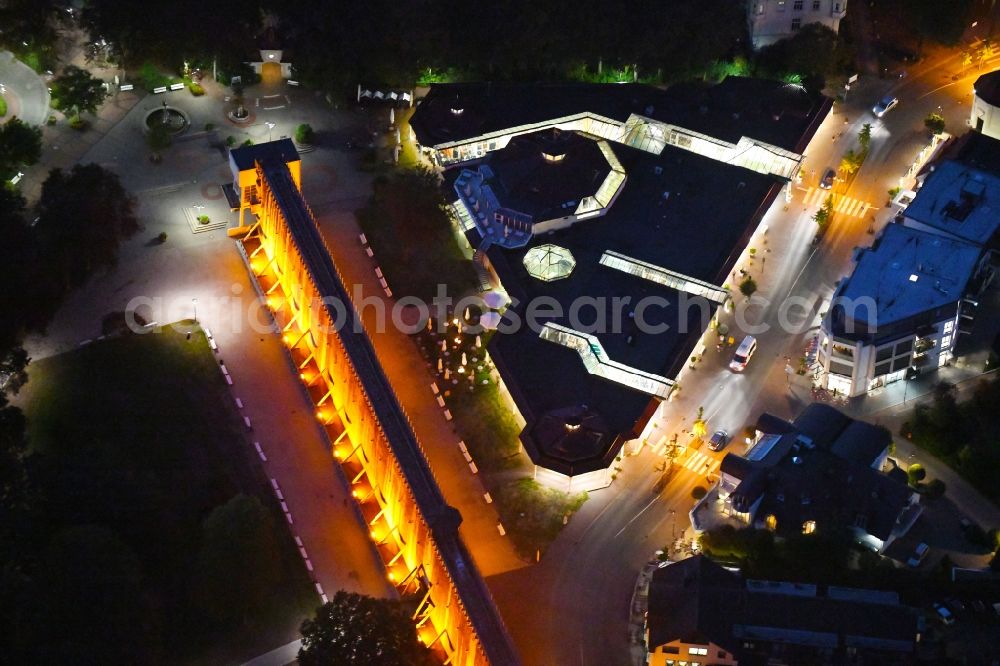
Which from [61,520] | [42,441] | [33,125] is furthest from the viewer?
[33,125]

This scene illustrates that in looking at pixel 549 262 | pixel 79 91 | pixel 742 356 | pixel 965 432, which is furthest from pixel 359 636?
pixel 79 91

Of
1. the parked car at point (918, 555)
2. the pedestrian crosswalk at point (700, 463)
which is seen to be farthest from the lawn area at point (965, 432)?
the pedestrian crosswalk at point (700, 463)

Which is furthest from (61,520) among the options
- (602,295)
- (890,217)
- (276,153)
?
(890,217)

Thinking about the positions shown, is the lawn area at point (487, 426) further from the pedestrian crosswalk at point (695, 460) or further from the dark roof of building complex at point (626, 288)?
the pedestrian crosswalk at point (695, 460)

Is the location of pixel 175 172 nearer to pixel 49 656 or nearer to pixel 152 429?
pixel 152 429

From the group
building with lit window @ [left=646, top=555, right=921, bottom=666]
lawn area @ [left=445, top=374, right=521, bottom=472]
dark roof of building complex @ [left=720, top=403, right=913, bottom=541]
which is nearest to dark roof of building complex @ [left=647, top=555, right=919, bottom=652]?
building with lit window @ [left=646, top=555, right=921, bottom=666]
